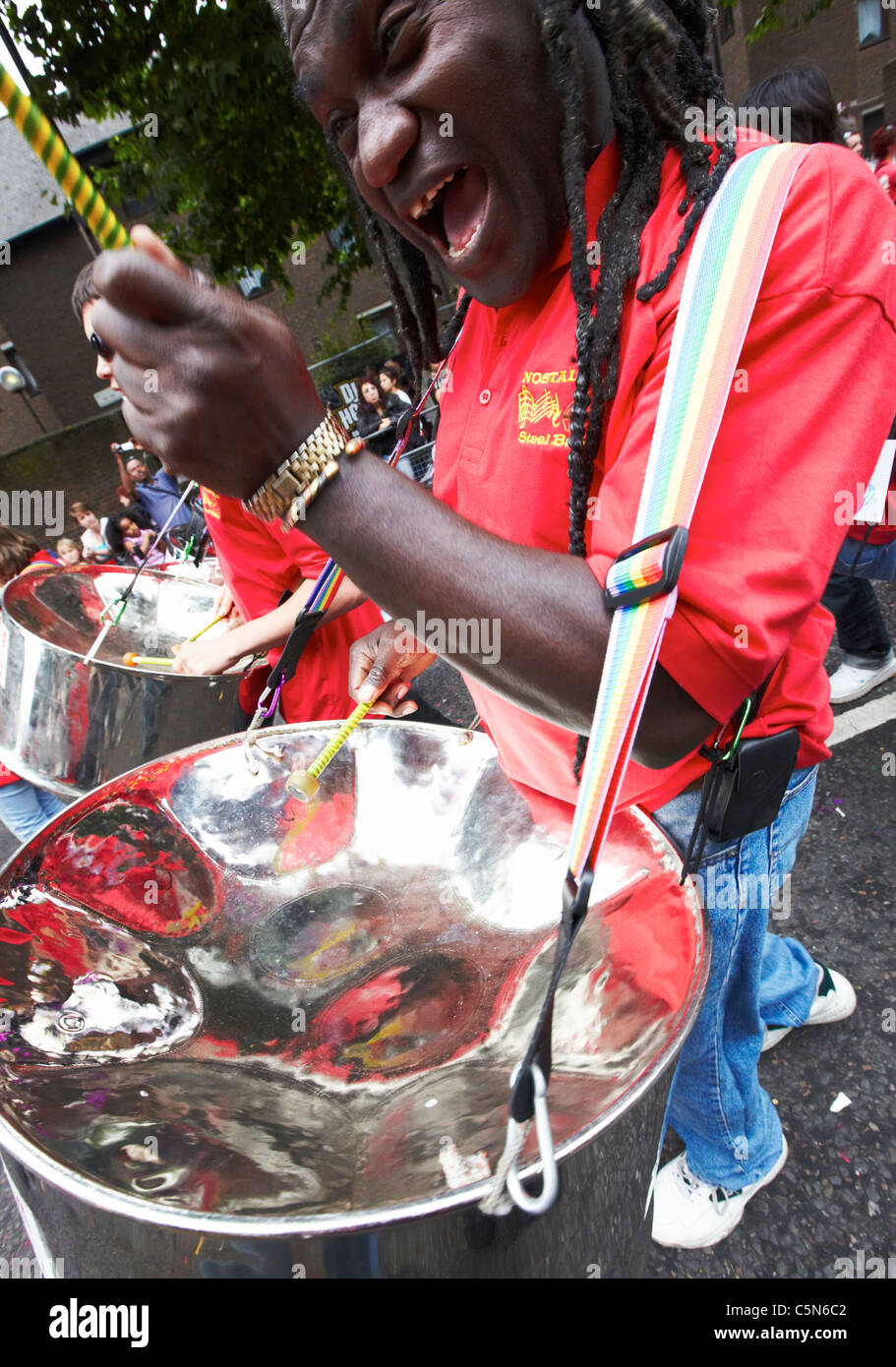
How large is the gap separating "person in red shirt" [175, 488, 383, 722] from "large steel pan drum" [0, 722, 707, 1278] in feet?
1.49

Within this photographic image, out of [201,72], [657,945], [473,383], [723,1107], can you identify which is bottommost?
[723,1107]

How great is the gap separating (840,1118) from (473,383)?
1.43m

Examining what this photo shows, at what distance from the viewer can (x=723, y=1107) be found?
1166 millimetres

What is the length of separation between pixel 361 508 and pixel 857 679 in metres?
2.37

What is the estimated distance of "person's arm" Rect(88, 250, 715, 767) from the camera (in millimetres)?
523

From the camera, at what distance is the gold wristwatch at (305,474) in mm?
570

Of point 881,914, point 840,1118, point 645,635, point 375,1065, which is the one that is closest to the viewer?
point 645,635

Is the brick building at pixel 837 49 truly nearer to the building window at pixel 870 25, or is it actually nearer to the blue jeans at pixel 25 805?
the building window at pixel 870 25

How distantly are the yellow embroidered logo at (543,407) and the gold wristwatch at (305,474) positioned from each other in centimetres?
23

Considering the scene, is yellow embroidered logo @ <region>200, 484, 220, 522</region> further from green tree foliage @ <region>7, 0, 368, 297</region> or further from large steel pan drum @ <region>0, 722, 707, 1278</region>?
green tree foliage @ <region>7, 0, 368, 297</region>

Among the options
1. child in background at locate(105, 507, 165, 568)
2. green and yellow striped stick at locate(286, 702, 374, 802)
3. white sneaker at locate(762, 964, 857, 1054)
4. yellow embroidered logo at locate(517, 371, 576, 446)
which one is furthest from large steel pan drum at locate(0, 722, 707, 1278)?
child in background at locate(105, 507, 165, 568)

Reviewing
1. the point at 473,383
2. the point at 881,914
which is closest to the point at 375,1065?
the point at 473,383

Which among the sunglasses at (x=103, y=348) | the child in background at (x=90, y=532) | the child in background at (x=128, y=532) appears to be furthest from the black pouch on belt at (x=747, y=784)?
the child in background at (x=90, y=532)

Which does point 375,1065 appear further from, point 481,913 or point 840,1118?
point 840,1118
